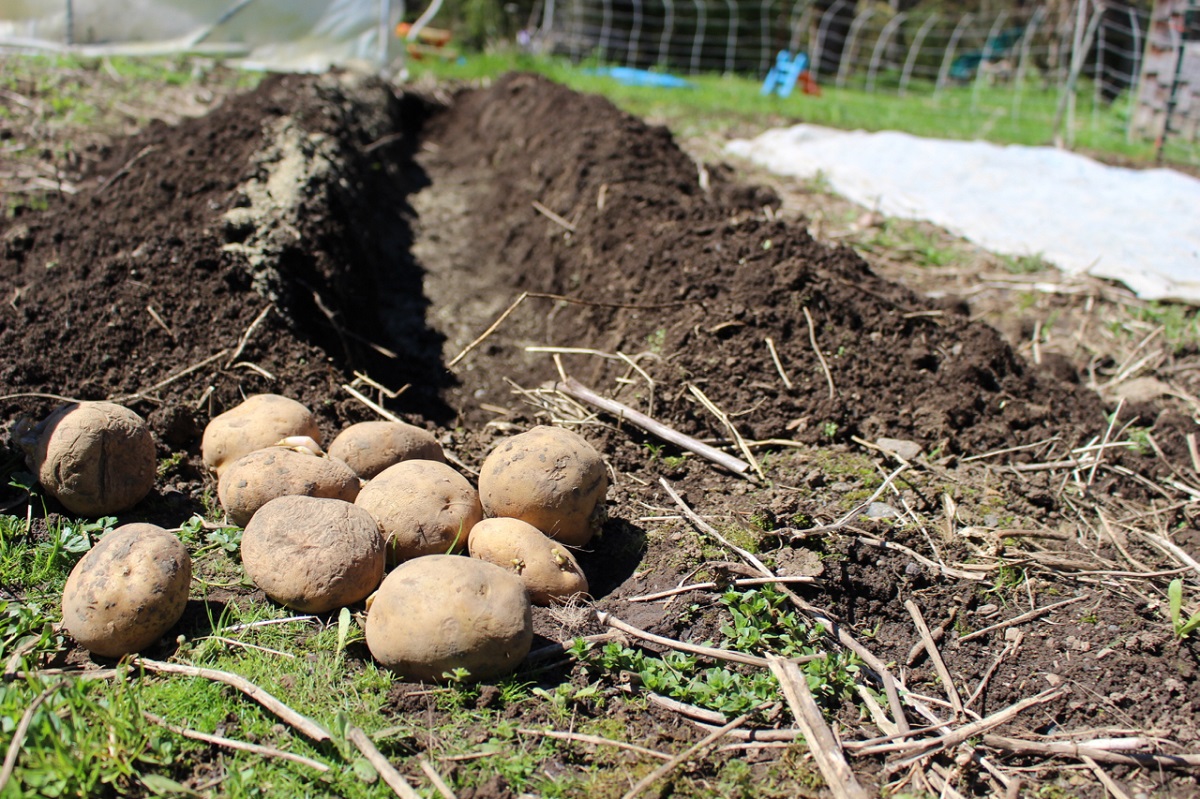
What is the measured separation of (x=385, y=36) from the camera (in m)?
10.5

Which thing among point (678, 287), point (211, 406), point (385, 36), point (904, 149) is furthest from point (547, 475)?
point (385, 36)

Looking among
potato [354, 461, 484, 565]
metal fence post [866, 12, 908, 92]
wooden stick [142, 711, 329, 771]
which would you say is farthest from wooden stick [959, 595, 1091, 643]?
metal fence post [866, 12, 908, 92]

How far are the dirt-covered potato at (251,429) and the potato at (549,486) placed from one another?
0.75 meters

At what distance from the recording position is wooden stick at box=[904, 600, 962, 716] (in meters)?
2.55

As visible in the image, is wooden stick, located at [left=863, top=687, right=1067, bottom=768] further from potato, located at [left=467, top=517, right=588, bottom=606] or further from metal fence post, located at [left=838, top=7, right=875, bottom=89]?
metal fence post, located at [left=838, top=7, right=875, bottom=89]

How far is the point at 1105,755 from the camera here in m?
2.37

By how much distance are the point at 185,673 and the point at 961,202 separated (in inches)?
265

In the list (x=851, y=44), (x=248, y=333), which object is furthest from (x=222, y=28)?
(x=851, y=44)

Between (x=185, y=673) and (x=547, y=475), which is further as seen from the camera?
(x=547, y=475)

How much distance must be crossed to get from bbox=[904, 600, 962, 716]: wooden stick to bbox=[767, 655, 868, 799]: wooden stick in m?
0.46

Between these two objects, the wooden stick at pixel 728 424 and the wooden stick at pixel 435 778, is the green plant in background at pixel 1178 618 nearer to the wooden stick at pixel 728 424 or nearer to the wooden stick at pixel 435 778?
the wooden stick at pixel 728 424

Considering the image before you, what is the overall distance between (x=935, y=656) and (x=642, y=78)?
1264 cm

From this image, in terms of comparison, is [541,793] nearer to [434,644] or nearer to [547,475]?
[434,644]

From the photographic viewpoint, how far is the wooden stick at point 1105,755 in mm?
2367
